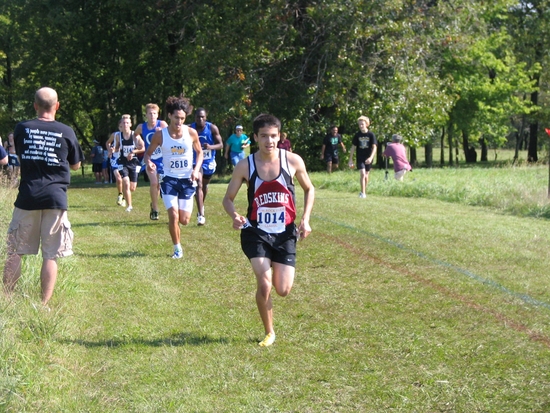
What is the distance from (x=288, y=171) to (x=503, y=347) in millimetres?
2323

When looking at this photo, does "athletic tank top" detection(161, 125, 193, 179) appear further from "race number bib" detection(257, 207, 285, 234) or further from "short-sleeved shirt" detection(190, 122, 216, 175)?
"race number bib" detection(257, 207, 285, 234)

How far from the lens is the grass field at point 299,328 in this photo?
17.8ft

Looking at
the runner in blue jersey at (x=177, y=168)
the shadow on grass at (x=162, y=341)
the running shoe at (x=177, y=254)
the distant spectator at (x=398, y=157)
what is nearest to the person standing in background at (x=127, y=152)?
the runner in blue jersey at (x=177, y=168)

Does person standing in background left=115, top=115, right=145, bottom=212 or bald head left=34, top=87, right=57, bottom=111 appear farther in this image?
person standing in background left=115, top=115, right=145, bottom=212

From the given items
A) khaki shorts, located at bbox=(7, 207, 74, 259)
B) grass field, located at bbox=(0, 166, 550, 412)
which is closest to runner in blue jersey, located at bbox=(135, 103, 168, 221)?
grass field, located at bbox=(0, 166, 550, 412)

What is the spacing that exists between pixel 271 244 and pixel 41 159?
6.93 feet

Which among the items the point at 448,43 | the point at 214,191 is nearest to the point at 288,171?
the point at 214,191

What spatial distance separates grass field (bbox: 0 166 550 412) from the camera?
17.8 ft

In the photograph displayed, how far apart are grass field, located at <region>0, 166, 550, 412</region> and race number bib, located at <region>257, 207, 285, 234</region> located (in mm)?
1025

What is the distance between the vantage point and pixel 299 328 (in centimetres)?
730

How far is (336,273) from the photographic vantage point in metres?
9.84

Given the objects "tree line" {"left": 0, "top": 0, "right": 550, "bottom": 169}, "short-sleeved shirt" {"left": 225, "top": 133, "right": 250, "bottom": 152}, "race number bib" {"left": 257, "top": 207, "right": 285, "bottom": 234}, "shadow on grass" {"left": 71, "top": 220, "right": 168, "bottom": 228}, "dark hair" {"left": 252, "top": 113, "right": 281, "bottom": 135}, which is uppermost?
"tree line" {"left": 0, "top": 0, "right": 550, "bottom": 169}

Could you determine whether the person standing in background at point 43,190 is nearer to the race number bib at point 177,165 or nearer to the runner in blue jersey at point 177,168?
the runner in blue jersey at point 177,168

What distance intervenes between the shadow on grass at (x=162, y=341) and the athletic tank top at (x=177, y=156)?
4.21 meters
